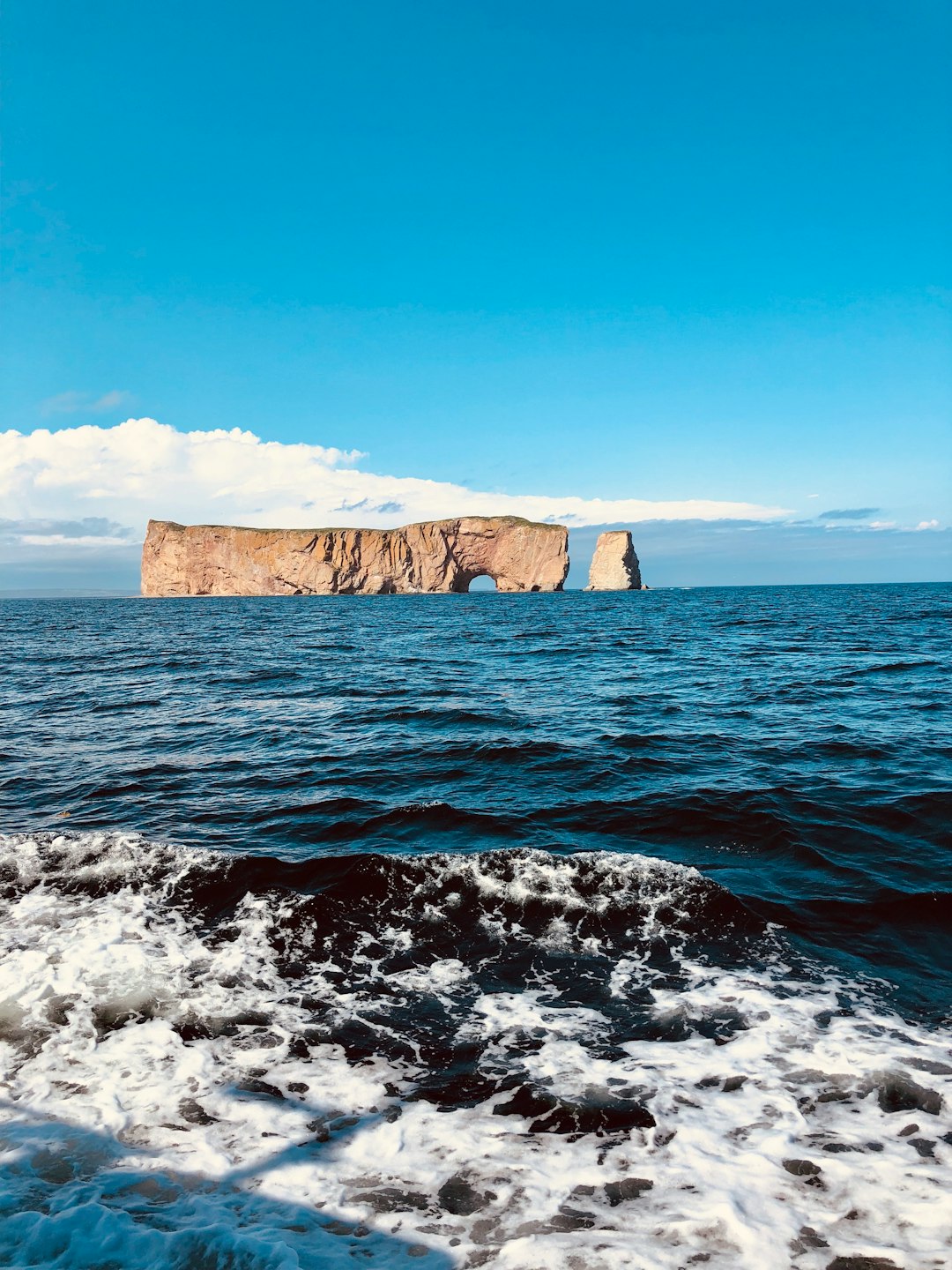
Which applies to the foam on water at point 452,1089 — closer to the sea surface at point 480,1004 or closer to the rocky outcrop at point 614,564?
the sea surface at point 480,1004

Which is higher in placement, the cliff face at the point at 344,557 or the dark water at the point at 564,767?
the cliff face at the point at 344,557

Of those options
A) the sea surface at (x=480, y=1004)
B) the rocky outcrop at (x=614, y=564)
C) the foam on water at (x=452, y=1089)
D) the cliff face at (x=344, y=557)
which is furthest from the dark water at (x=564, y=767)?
the rocky outcrop at (x=614, y=564)

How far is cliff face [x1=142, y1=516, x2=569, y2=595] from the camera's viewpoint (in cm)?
14062

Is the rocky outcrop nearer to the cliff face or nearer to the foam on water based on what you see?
the cliff face

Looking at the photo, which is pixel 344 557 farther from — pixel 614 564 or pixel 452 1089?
pixel 452 1089

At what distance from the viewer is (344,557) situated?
467 feet

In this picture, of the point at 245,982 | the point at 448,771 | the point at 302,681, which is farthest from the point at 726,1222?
the point at 302,681

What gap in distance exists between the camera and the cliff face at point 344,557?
461 feet

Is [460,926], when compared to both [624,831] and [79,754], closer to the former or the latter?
[624,831]

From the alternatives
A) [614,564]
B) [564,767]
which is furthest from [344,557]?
[564,767]

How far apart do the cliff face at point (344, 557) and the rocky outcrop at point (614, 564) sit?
965cm

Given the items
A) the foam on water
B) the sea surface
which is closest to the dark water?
the sea surface

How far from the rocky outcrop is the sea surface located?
13899 cm

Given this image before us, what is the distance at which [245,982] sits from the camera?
5.85 metres
